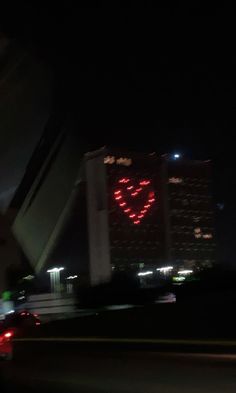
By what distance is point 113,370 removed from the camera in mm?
8664

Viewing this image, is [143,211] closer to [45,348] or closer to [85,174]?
[85,174]

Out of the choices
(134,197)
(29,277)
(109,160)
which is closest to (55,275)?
(29,277)

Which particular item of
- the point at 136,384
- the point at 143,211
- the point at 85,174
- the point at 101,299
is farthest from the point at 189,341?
the point at 85,174

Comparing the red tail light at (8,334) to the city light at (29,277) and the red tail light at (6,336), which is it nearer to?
the red tail light at (6,336)

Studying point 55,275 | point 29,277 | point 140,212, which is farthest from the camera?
point 29,277

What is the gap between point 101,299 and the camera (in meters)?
12.5

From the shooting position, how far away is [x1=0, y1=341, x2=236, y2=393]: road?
6.84m

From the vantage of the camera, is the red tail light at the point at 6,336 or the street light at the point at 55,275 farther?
the street light at the point at 55,275

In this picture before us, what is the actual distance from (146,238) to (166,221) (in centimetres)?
365

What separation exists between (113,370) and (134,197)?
56.0 m

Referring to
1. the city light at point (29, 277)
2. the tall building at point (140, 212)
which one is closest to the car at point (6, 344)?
the tall building at point (140, 212)

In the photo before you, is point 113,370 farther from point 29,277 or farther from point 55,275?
point 29,277

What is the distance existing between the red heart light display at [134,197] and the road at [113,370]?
4262 centimetres

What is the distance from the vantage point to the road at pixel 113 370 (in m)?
6.84
